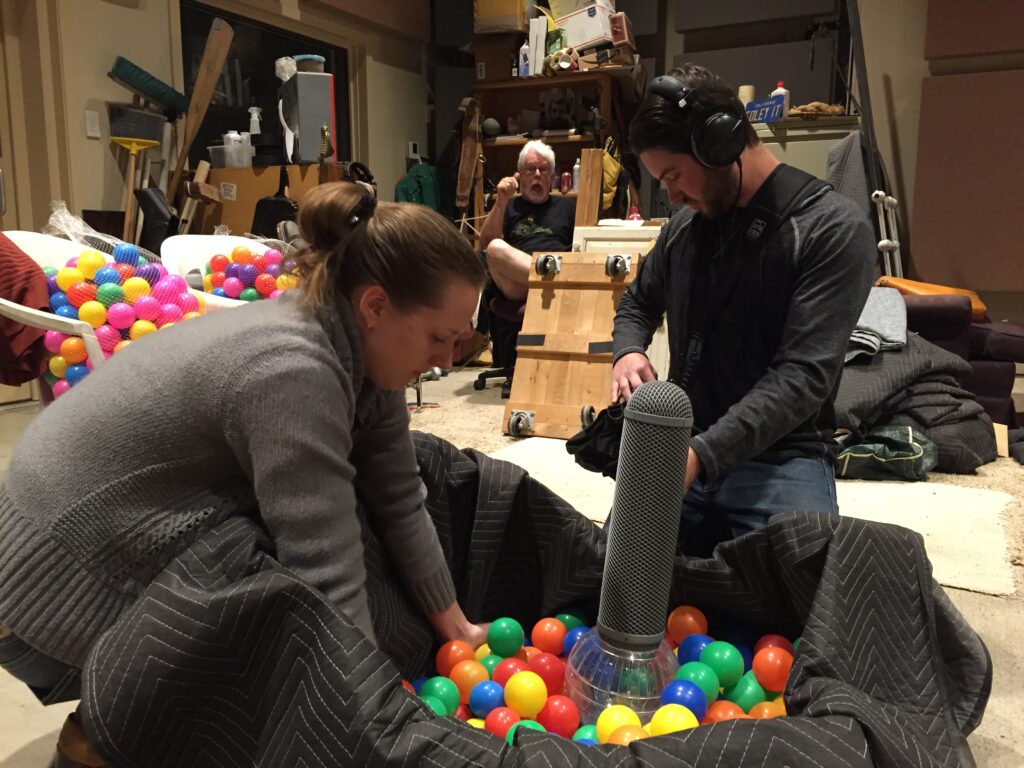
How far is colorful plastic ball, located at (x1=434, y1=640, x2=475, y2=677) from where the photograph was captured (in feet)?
4.69

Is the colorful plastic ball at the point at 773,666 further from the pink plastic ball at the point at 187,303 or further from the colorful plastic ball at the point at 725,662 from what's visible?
the pink plastic ball at the point at 187,303

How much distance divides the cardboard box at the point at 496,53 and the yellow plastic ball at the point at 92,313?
4.03 m

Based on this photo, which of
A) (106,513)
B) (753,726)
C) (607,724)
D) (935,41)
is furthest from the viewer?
(935,41)

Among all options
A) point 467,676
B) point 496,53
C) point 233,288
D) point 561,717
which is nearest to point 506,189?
point 233,288

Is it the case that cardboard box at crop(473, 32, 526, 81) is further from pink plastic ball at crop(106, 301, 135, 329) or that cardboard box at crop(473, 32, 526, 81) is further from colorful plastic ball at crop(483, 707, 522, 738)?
colorful plastic ball at crop(483, 707, 522, 738)

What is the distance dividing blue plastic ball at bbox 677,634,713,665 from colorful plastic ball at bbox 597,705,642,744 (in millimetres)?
241

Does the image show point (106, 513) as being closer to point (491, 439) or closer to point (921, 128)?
point (491, 439)

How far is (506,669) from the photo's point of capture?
140 centimetres

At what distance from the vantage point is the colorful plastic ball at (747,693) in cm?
134

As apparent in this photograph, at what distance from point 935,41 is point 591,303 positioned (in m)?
3.08

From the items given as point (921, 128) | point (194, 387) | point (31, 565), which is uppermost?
point (921, 128)

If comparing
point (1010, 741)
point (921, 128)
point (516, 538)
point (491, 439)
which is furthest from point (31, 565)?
point (921, 128)

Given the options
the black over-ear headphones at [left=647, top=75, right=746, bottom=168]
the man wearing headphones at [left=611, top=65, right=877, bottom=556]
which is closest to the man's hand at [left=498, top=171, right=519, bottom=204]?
the man wearing headphones at [left=611, top=65, right=877, bottom=556]

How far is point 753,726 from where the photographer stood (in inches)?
35.6
